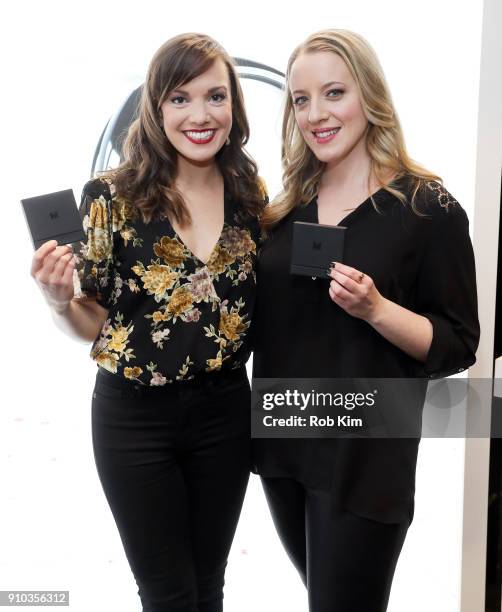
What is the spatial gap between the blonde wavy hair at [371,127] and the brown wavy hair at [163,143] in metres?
0.10

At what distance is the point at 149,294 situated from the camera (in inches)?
57.9

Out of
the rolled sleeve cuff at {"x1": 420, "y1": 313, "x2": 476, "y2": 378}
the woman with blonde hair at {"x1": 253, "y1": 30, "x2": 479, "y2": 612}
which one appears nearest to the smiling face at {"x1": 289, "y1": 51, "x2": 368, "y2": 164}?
the woman with blonde hair at {"x1": 253, "y1": 30, "x2": 479, "y2": 612}

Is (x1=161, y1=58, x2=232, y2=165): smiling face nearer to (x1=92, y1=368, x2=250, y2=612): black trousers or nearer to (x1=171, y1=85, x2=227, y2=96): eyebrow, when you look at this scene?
(x1=171, y1=85, x2=227, y2=96): eyebrow

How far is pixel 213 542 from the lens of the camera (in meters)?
1.66

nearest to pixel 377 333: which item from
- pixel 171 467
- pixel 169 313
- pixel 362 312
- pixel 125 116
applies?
pixel 362 312

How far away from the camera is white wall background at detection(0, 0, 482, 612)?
1990 millimetres

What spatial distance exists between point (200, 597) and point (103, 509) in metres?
0.89

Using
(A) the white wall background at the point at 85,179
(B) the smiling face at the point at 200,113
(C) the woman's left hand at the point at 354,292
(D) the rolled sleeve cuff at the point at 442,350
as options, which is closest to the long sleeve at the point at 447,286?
(D) the rolled sleeve cuff at the point at 442,350

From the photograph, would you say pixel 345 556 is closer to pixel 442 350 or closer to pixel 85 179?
pixel 442 350

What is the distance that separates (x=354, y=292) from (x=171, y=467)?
56cm

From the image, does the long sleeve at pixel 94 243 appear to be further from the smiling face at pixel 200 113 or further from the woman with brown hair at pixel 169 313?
the smiling face at pixel 200 113

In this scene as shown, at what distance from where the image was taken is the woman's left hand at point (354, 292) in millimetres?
1330

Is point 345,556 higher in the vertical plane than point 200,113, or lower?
lower

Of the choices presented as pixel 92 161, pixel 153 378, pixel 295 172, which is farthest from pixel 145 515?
pixel 92 161
